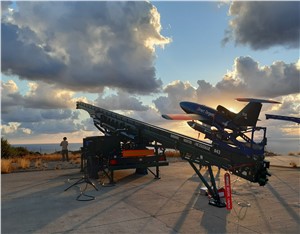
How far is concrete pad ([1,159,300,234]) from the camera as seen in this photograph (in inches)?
308

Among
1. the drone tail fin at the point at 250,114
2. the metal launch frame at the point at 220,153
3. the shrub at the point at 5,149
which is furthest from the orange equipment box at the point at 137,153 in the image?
the shrub at the point at 5,149

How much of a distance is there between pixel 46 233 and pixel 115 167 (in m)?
6.70

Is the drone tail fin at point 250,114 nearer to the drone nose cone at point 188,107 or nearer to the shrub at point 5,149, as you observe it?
the drone nose cone at point 188,107

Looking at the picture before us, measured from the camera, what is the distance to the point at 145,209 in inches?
373

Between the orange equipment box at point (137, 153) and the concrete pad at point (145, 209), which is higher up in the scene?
the orange equipment box at point (137, 153)

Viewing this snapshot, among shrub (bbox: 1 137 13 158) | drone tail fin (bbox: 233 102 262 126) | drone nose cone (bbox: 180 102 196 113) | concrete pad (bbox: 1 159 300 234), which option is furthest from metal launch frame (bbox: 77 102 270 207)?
shrub (bbox: 1 137 13 158)

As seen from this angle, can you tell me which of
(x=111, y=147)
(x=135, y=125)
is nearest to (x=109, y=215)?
(x=111, y=147)

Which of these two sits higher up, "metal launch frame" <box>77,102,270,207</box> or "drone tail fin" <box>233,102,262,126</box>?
"drone tail fin" <box>233,102,262,126</box>

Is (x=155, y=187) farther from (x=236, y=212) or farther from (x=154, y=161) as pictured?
(x=236, y=212)

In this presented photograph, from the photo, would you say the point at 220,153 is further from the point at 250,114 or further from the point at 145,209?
the point at 145,209

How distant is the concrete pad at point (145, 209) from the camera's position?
308 inches

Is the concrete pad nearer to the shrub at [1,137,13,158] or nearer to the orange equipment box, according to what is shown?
the orange equipment box

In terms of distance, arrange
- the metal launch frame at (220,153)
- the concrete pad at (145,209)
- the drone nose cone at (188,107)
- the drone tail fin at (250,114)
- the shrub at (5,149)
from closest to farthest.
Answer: the concrete pad at (145,209) < the metal launch frame at (220,153) < the drone tail fin at (250,114) < the drone nose cone at (188,107) < the shrub at (5,149)

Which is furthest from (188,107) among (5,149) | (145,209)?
(5,149)
